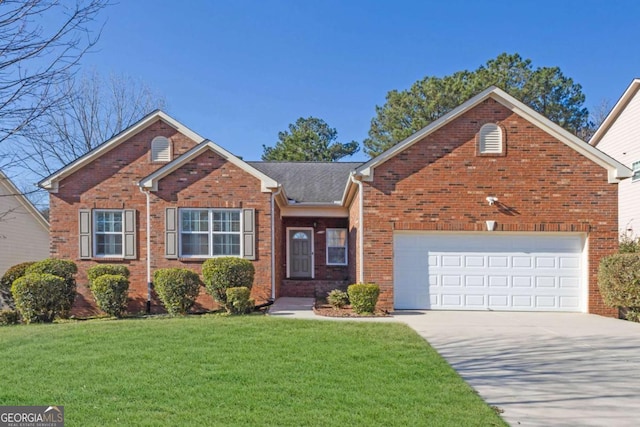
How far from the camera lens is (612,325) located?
31.9 feet

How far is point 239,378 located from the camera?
17.5 feet

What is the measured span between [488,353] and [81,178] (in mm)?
12532

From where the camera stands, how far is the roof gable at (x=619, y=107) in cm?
1553

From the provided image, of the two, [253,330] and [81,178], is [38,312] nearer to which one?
[81,178]

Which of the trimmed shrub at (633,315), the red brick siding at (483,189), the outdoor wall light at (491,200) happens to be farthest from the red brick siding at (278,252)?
the trimmed shrub at (633,315)

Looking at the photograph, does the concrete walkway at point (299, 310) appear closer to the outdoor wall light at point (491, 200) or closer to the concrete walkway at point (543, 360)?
the concrete walkway at point (543, 360)

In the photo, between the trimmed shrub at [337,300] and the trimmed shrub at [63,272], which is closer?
the trimmed shrub at [63,272]

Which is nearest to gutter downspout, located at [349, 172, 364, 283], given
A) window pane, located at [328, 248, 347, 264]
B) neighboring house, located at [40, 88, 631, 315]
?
neighboring house, located at [40, 88, 631, 315]

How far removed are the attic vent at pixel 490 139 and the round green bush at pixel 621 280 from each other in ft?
13.2

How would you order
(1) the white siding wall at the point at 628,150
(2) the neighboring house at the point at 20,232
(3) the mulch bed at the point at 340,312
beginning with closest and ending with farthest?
(3) the mulch bed at the point at 340,312, (1) the white siding wall at the point at 628,150, (2) the neighboring house at the point at 20,232

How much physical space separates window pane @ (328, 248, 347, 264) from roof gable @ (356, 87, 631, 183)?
4855 millimetres

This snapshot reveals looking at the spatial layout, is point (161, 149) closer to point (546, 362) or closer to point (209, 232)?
point (209, 232)

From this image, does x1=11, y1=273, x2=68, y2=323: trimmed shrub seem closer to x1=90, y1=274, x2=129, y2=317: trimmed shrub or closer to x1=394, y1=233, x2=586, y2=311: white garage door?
x1=90, y1=274, x2=129, y2=317: trimmed shrub

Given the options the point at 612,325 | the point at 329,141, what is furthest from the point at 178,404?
the point at 329,141
